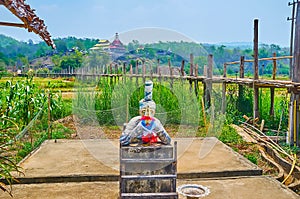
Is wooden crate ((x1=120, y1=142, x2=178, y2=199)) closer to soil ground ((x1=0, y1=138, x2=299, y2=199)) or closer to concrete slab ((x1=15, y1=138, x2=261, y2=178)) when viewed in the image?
soil ground ((x1=0, y1=138, x2=299, y2=199))

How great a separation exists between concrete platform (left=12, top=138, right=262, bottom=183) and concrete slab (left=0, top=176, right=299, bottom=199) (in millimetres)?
117

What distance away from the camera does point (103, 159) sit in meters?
5.73

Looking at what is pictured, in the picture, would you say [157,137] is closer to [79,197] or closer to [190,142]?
[79,197]

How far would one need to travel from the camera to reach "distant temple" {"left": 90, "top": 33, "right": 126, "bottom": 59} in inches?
203

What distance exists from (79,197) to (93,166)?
3.54 ft

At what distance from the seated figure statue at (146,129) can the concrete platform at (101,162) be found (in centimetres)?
103

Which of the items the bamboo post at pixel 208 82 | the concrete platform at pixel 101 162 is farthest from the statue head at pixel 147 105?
the bamboo post at pixel 208 82

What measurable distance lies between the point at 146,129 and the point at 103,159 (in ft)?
6.36

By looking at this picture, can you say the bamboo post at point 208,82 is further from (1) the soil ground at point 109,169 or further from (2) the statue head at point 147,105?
(2) the statue head at point 147,105

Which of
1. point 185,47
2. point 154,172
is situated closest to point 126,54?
point 185,47

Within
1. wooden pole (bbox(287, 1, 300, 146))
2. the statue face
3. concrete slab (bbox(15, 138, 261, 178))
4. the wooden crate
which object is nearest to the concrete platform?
concrete slab (bbox(15, 138, 261, 178))

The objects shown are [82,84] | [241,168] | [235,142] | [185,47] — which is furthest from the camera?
[82,84]

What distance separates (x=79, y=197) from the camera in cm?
426

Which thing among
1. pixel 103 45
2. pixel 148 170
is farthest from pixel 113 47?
pixel 148 170
